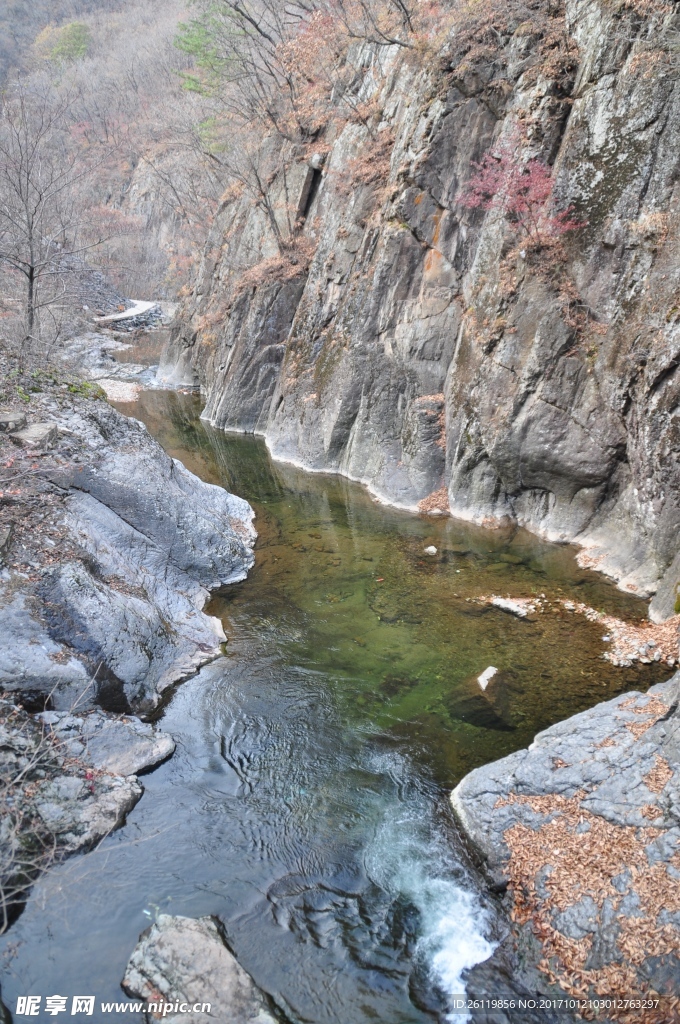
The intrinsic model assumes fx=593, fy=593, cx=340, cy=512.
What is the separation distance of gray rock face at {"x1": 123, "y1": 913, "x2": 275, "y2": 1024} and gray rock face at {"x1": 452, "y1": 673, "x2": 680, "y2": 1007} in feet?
7.19

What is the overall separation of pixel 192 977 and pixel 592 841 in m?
4.19

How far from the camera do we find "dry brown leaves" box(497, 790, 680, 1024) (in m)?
5.32

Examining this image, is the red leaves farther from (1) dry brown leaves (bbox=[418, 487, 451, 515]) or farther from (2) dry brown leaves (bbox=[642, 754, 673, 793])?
(2) dry brown leaves (bbox=[642, 754, 673, 793])

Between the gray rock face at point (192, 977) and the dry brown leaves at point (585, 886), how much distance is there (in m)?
2.76

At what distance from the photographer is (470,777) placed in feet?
24.8

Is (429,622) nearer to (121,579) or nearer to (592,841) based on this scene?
(592,841)

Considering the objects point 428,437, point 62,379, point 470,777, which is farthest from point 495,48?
point 470,777

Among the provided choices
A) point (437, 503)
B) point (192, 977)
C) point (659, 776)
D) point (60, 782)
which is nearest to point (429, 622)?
point (659, 776)

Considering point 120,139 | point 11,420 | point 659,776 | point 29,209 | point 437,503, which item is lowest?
point 437,503

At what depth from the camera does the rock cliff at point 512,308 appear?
1263cm

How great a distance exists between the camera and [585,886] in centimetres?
592

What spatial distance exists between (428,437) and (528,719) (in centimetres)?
1086

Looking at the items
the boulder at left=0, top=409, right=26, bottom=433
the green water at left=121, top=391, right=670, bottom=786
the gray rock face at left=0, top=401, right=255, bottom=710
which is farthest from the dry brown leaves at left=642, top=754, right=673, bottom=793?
the boulder at left=0, top=409, right=26, bottom=433

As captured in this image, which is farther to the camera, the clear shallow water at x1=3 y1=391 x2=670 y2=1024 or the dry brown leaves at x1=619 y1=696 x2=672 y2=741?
the dry brown leaves at x1=619 y1=696 x2=672 y2=741
